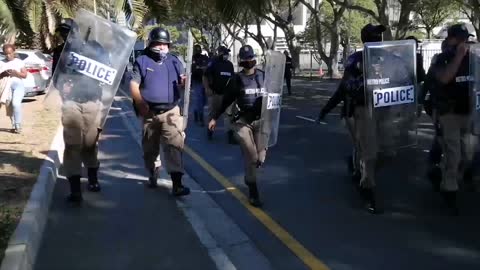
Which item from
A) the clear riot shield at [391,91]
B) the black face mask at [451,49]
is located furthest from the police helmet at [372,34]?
the black face mask at [451,49]

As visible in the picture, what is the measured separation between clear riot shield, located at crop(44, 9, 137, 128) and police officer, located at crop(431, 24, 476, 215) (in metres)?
3.23

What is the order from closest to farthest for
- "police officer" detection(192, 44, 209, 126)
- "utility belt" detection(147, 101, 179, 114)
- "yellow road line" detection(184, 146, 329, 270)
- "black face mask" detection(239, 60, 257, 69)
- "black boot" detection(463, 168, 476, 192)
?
"yellow road line" detection(184, 146, 329, 270)
"black face mask" detection(239, 60, 257, 69)
"utility belt" detection(147, 101, 179, 114)
"black boot" detection(463, 168, 476, 192)
"police officer" detection(192, 44, 209, 126)

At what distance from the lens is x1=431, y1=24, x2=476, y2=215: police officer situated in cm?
589

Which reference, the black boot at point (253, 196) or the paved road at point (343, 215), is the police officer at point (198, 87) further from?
the black boot at point (253, 196)

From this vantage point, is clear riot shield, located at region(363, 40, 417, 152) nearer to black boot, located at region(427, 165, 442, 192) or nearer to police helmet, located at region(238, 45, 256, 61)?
black boot, located at region(427, 165, 442, 192)

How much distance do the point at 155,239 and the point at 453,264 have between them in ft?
8.33

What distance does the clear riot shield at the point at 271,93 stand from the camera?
6500mm

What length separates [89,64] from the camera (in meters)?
6.45

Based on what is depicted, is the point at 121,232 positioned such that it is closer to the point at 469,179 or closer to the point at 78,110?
the point at 78,110

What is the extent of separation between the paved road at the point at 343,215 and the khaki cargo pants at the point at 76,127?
162 cm

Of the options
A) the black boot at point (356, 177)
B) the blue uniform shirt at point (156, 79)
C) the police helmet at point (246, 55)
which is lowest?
the black boot at point (356, 177)

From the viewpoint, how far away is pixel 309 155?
376 inches

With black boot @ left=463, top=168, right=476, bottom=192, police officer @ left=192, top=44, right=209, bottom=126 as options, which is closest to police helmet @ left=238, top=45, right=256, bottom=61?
black boot @ left=463, top=168, right=476, bottom=192

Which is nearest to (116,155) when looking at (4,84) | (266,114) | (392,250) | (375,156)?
(4,84)
